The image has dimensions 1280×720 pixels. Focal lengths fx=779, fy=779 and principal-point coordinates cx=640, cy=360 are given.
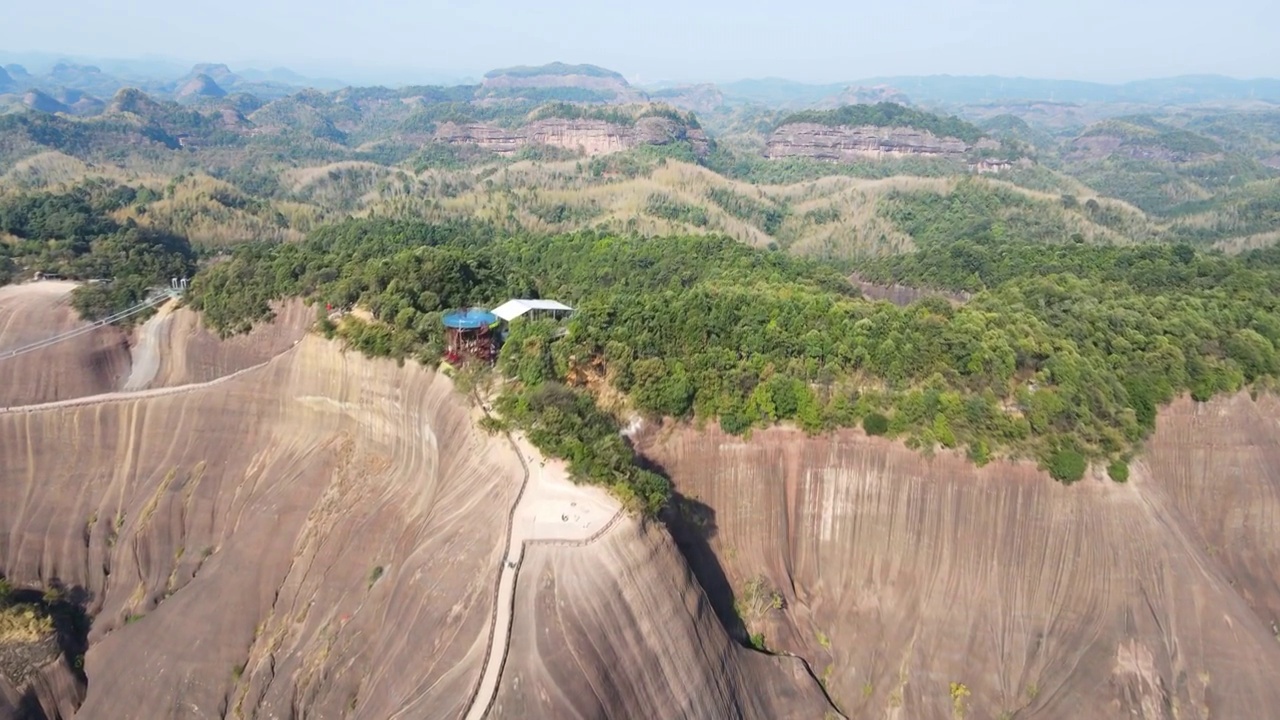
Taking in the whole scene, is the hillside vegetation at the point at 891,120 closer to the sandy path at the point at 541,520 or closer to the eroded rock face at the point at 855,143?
the eroded rock face at the point at 855,143

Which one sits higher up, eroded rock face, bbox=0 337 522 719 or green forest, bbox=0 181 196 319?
green forest, bbox=0 181 196 319

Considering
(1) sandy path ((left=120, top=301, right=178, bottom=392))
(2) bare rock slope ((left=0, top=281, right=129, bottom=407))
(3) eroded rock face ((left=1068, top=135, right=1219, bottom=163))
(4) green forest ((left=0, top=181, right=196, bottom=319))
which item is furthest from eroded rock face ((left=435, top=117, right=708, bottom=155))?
(2) bare rock slope ((left=0, top=281, right=129, bottom=407))

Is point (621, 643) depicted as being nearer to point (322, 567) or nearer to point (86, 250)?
point (322, 567)

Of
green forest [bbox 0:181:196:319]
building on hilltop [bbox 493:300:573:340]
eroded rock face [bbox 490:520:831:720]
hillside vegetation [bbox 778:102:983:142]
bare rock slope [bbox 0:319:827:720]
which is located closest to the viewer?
eroded rock face [bbox 490:520:831:720]

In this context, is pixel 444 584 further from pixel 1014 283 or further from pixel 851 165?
pixel 851 165

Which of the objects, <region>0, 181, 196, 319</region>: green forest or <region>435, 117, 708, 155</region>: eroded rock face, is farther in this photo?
<region>435, 117, 708, 155</region>: eroded rock face

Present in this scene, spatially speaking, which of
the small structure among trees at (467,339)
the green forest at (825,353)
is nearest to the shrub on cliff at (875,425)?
the green forest at (825,353)

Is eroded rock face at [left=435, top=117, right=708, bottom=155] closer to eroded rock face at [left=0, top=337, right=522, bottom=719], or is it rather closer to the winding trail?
eroded rock face at [left=0, top=337, right=522, bottom=719]
